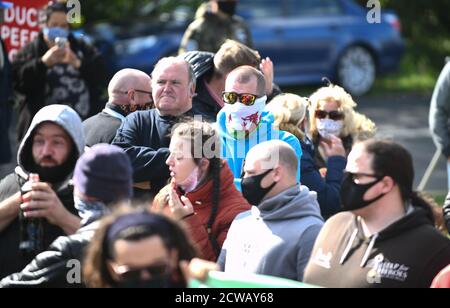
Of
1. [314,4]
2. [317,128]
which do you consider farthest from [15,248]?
[314,4]

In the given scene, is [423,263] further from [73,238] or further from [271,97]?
[271,97]

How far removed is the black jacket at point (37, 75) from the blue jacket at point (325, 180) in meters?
3.03

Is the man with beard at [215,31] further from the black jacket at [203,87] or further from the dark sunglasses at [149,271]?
the dark sunglasses at [149,271]

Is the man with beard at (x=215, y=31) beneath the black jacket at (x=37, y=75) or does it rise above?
above

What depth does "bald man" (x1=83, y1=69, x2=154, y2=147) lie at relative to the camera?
26.5 feet

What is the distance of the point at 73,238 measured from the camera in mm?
5531

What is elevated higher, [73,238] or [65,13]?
[65,13]

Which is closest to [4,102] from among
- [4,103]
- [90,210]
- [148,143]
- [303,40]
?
[4,103]

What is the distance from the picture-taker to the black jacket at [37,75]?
10.5m

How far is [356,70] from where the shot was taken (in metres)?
19.3

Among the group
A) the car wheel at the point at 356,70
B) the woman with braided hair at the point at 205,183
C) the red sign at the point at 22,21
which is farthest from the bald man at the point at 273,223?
the car wheel at the point at 356,70

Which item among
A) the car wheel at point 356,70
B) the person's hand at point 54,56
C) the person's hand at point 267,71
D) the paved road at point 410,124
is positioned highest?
the person's hand at point 54,56

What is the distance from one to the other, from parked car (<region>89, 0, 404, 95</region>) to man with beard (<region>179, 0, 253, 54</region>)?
199 inches
